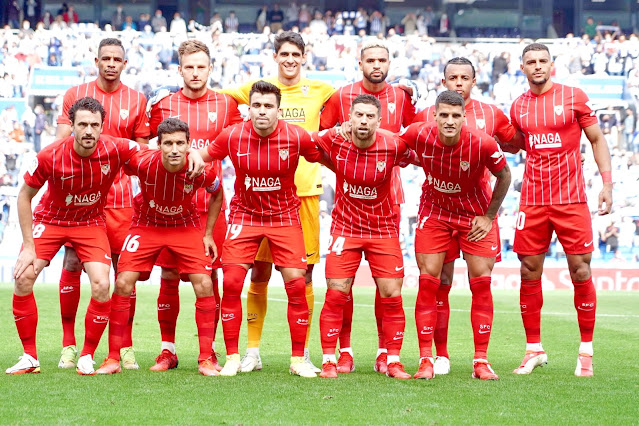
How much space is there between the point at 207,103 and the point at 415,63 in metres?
18.7

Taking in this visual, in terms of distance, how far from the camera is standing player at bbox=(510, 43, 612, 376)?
260 inches

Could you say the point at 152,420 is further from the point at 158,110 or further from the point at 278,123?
the point at 158,110

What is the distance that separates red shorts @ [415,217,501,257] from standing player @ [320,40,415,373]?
35 cm

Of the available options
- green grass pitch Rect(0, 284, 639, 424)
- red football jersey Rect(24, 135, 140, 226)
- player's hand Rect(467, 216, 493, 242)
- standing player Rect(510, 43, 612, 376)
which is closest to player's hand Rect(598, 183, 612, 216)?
standing player Rect(510, 43, 612, 376)

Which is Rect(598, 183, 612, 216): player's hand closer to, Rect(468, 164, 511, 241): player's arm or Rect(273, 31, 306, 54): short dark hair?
Rect(468, 164, 511, 241): player's arm

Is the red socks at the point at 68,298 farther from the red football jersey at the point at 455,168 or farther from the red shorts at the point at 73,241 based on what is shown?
the red football jersey at the point at 455,168

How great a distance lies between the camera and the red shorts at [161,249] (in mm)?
6344

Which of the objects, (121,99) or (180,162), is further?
(121,99)

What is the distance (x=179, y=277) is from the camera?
22.1ft

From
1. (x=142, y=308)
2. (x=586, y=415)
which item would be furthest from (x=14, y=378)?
(x=142, y=308)

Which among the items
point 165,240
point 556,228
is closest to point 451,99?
point 556,228

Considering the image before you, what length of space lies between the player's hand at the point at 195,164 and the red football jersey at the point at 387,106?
1330mm

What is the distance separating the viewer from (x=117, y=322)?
6.35m

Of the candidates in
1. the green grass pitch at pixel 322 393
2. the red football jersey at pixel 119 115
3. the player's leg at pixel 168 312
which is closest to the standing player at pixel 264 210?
the green grass pitch at pixel 322 393
